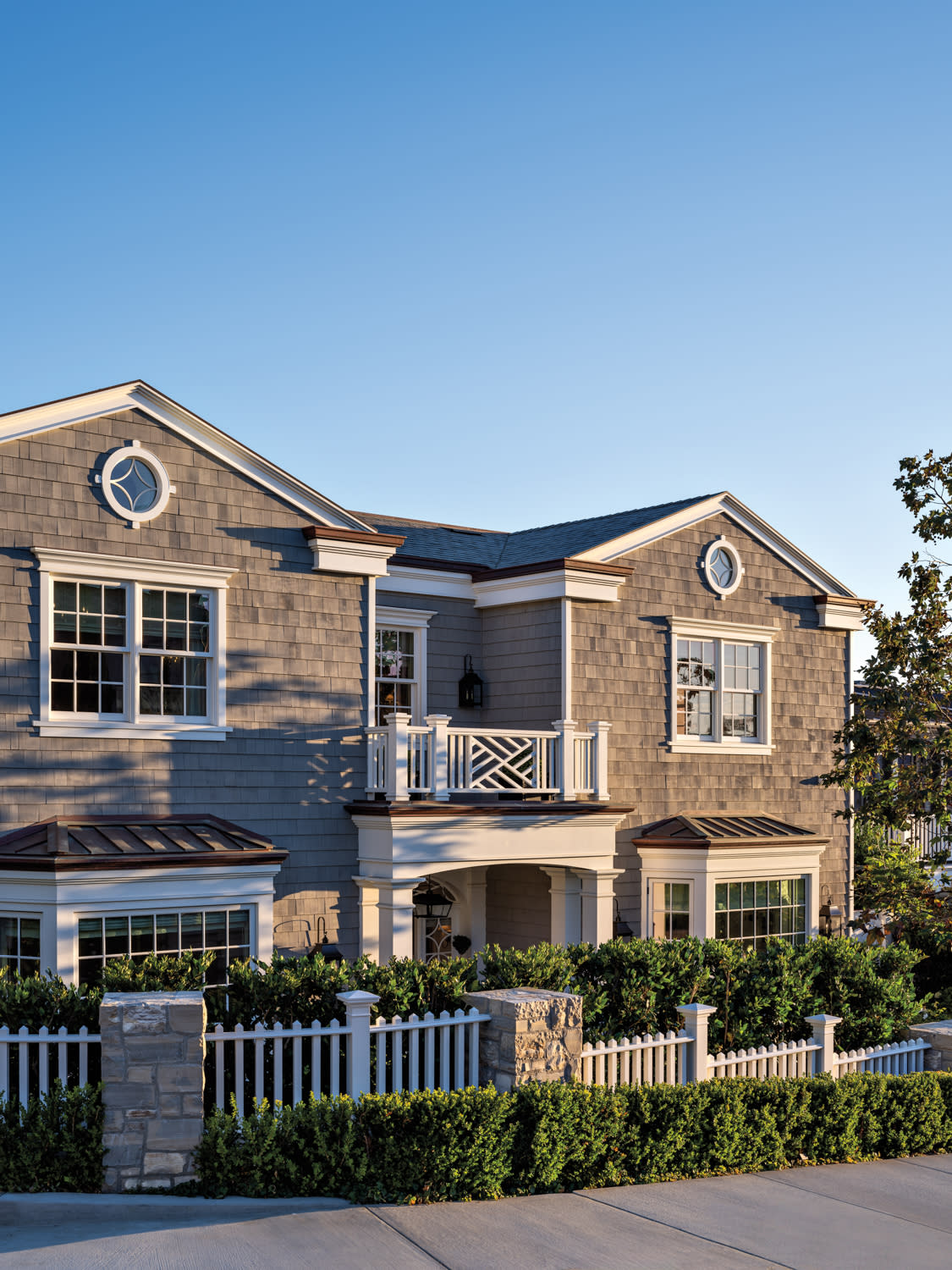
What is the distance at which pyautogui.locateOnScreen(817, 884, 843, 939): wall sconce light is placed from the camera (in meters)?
19.0

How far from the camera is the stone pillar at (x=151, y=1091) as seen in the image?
302 inches

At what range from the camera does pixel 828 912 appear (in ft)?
62.4

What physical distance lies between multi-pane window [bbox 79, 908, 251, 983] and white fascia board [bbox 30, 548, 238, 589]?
3.45 m

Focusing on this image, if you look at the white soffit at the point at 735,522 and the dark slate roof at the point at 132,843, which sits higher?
the white soffit at the point at 735,522

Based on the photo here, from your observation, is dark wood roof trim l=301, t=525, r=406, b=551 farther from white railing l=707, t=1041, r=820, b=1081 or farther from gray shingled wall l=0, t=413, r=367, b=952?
white railing l=707, t=1041, r=820, b=1081

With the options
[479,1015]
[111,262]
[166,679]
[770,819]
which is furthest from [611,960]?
[111,262]

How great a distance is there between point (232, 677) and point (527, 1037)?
247 inches

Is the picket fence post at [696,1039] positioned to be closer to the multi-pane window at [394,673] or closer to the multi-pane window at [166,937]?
the multi-pane window at [166,937]

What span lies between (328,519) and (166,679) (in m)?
2.70

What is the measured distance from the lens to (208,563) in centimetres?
1372

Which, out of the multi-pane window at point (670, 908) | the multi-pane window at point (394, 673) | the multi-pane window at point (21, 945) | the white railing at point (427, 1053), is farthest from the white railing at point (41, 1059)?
the multi-pane window at point (670, 908)

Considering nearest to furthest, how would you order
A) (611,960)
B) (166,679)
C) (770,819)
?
1. (611,960)
2. (166,679)
3. (770,819)

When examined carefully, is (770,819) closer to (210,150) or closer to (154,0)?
(210,150)

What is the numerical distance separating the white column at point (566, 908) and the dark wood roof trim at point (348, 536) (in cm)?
454
